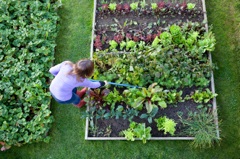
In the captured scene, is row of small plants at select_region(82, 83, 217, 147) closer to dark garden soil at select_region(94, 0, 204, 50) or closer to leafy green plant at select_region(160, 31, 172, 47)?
leafy green plant at select_region(160, 31, 172, 47)

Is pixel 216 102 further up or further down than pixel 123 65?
further down

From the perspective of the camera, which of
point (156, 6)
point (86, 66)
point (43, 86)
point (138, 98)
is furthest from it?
point (156, 6)

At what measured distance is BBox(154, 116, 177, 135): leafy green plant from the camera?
4875mm

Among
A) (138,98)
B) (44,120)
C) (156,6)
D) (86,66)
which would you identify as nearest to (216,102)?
(138,98)

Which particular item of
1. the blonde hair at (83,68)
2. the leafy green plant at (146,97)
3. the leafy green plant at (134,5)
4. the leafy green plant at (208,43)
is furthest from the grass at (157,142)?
the blonde hair at (83,68)

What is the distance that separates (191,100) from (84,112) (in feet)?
6.28

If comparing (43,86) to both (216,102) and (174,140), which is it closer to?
→ (174,140)

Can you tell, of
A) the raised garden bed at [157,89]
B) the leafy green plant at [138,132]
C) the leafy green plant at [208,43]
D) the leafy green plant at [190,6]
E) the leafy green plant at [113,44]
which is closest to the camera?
the leafy green plant at [138,132]

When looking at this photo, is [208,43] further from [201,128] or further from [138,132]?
[138,132]

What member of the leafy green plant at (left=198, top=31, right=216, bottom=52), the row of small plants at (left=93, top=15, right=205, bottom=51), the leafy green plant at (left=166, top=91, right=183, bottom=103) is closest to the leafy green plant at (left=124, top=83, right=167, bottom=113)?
the leafy green plant at (left=166, top=91, right=183, bottom=103)

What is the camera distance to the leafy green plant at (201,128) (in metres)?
4.86

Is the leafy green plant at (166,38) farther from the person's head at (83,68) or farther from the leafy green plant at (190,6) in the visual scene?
the person's head at (83,68)

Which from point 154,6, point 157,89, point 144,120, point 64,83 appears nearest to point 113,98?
point 144,120

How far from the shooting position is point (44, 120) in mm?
5234
